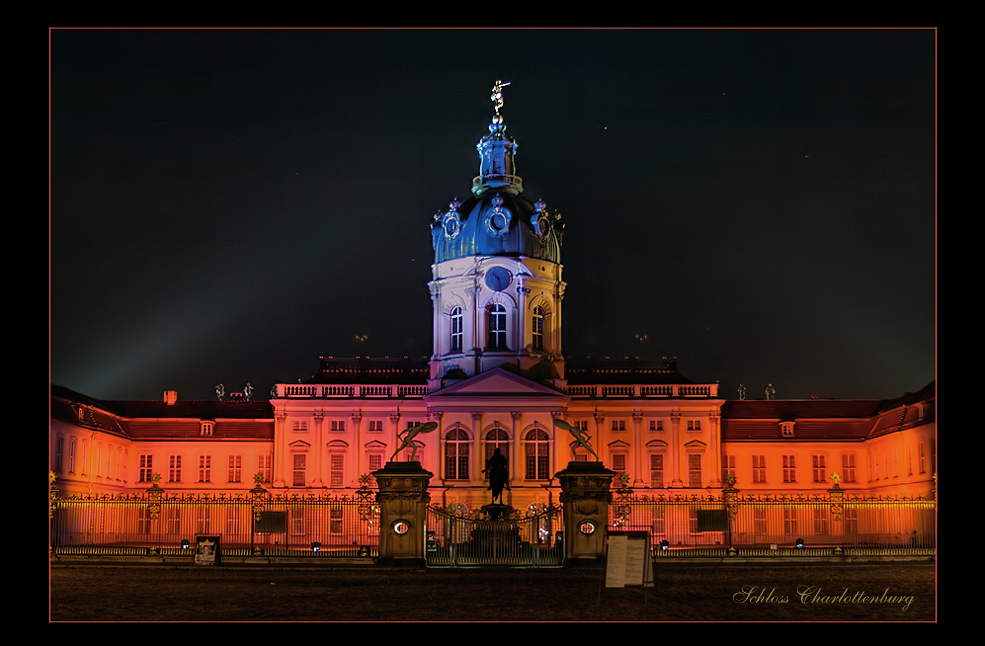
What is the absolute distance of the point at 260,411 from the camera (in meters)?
74.1

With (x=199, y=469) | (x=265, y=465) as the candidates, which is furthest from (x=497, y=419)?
(x=199, y=469)

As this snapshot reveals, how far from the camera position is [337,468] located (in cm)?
7100

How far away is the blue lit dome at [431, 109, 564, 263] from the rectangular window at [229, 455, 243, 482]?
15109 millimetres

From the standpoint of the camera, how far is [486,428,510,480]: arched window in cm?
6806

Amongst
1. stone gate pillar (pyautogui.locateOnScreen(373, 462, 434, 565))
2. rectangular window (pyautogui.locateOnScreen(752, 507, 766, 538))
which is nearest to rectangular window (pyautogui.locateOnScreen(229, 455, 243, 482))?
rectangular window (pyautogui.locateOnScreen(752, 507, 766, 538))

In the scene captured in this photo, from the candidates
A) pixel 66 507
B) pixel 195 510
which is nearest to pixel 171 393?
pixel 195 510

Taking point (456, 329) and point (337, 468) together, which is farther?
point (456, 329)

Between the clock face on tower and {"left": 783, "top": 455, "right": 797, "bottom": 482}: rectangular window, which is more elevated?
the clock face on tower

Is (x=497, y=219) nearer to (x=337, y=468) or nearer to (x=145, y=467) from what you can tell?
(x=337, y=468)

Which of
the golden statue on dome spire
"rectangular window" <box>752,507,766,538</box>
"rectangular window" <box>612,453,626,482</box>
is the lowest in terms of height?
"rectangular window" <box>752,507,766,538</box>

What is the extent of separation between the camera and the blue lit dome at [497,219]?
72250 millimetres

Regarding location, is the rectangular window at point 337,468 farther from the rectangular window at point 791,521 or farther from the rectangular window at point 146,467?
the rectangular window at point 791,521

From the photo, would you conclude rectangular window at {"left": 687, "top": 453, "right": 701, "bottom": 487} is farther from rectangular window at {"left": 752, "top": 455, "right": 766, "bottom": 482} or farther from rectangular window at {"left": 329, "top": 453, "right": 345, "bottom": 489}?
rectangular window at {"left": 329, "top": 453, "right": 345, "bottom": 489}

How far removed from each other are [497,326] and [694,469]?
1275cm
